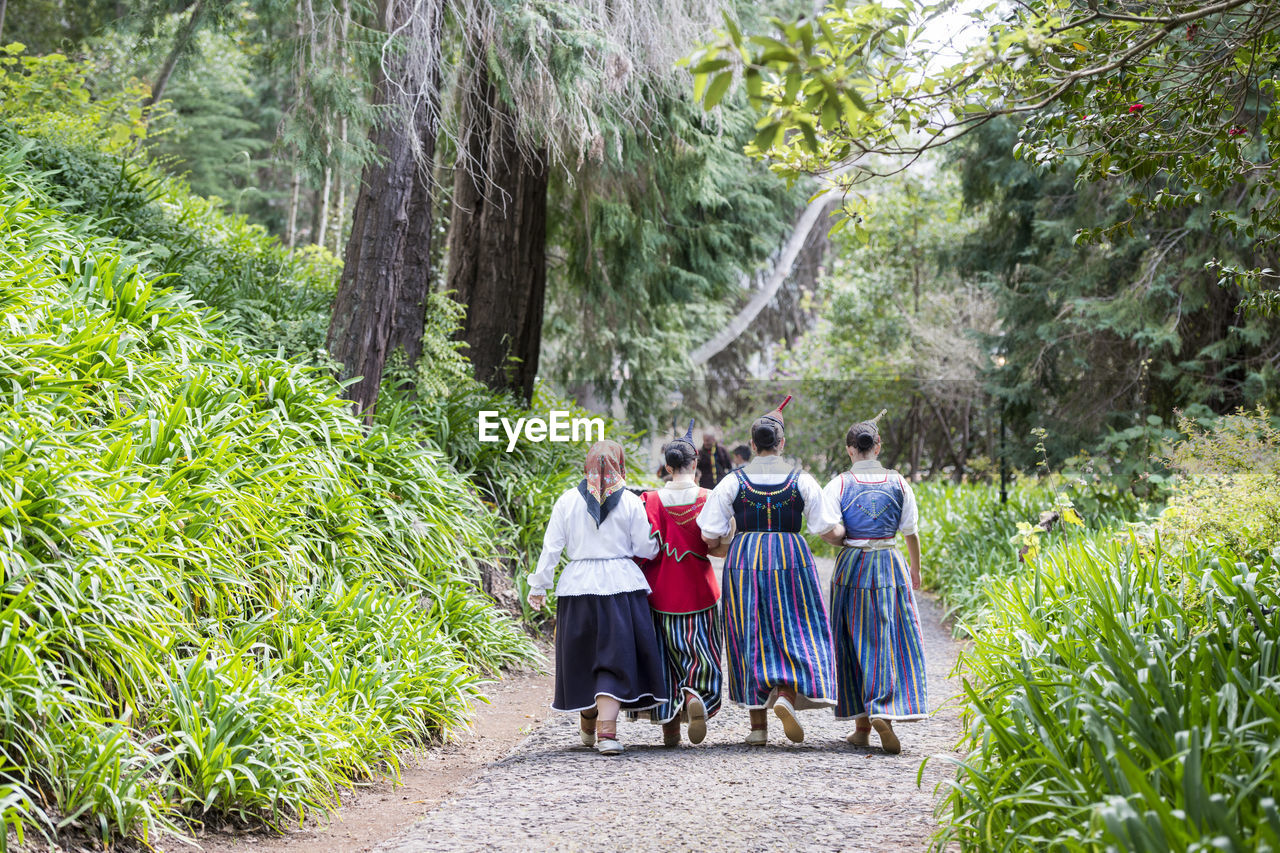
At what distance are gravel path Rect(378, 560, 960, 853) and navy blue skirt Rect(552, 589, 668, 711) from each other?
29 cm

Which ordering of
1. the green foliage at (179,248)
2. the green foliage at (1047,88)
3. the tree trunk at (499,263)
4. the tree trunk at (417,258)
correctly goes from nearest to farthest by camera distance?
the green foliage at (1047,88) → the green foliage at (179,248) → the tree trunk at (417,258) → the tree trunk at (499,263)

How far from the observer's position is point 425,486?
274 inches

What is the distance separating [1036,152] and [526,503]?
5157 millimetres

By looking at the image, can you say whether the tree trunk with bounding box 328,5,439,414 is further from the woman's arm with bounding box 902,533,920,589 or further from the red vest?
the woman's arm with bounding box 902,533,920,589

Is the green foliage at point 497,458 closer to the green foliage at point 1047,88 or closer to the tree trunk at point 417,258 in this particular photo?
the tree trunk at point 417,258

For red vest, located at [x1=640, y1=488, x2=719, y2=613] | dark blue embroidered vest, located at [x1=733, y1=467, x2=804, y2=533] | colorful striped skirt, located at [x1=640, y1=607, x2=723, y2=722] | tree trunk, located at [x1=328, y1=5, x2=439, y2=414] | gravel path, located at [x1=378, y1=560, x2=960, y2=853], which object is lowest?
gravel path, located at [x1=378, y1=560, x2=960, y2=853]

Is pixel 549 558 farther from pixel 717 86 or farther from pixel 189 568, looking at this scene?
pixel 717 86

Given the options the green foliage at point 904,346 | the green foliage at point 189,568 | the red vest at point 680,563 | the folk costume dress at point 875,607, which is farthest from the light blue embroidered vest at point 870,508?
the green foliage at point 904,346

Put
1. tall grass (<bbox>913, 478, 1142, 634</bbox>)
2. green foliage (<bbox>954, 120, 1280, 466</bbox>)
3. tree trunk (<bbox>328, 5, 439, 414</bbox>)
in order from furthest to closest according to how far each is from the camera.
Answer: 1. green foliage (<bbox>954, 120, 1280, 466</bbox>)
2. tall grass (<bbox>913, 478, 1142, 634</bbox>)
3. tree trunk (<bbox>328, 5, 439, 414</bbox>)

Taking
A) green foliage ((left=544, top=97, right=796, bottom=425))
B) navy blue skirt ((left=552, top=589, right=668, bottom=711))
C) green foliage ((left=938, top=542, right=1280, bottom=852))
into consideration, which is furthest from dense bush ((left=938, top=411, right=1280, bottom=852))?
green foliage ((left=544, top=97, right=796, bottom=425))

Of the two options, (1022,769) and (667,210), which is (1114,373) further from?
(1022,769)

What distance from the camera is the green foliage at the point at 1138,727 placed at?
246 centimetres

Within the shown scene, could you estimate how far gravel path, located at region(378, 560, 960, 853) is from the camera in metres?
3.71

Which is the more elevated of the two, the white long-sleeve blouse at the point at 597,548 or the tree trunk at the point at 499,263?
the tree trunk at the point at 499,263
